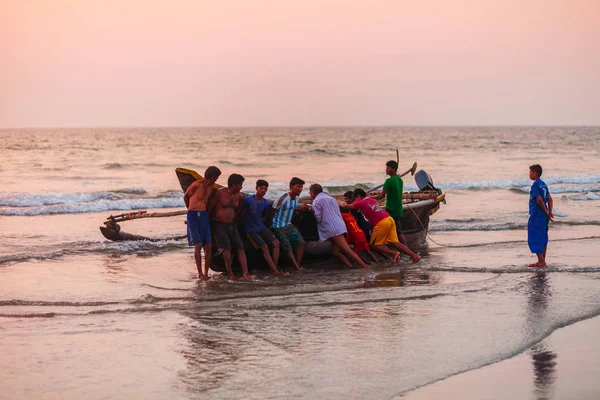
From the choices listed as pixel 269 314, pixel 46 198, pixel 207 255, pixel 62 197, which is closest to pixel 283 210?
pixel 207 255

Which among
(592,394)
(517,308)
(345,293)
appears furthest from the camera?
(345,293)

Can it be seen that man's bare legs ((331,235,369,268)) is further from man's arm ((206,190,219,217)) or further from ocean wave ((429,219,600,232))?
ocean wave ((429,219,600,232))

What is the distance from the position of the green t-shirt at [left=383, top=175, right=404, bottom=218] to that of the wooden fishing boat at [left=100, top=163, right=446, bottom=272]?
Result: 3.14ft

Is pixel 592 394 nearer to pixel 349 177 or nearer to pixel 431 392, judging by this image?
pixel 431 392

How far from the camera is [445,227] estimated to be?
52.5 ft

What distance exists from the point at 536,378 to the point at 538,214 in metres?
4.92

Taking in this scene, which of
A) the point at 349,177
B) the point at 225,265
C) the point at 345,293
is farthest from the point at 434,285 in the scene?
the point at 349,177

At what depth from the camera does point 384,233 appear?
1076 centimetres

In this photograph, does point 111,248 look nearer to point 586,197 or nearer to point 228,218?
point 228,218

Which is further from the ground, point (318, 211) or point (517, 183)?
point (318, 211)

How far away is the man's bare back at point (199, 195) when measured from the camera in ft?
31.5

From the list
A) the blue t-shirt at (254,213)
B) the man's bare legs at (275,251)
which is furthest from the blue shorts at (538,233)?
the blue t-shirt at (254,213)

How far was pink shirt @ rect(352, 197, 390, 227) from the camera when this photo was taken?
35.2 ft

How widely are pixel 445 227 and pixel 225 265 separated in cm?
712
